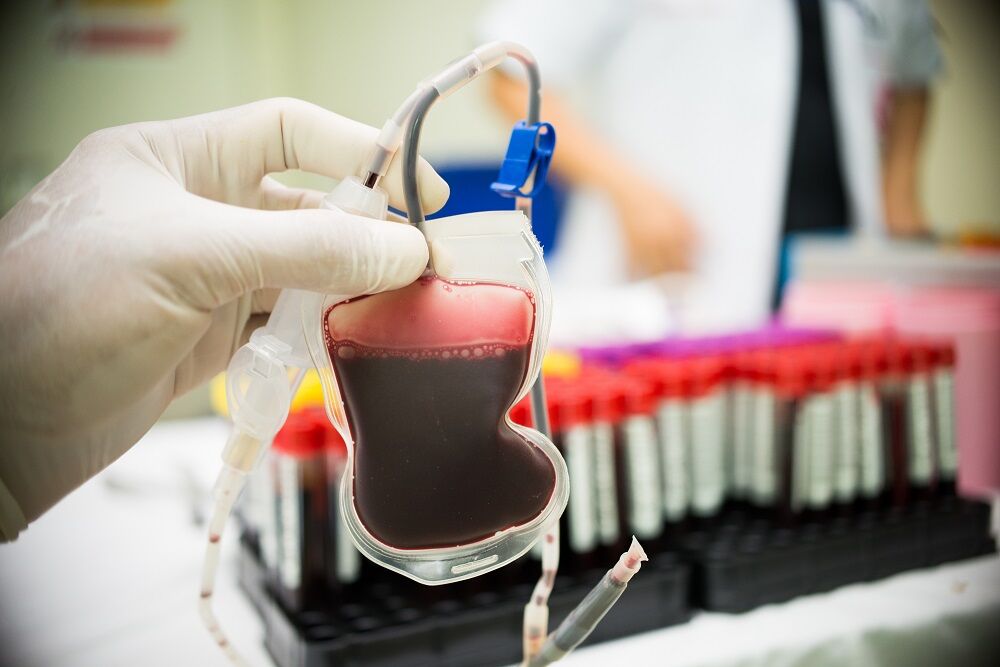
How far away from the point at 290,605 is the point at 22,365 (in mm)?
305

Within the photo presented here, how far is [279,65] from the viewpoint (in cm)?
187

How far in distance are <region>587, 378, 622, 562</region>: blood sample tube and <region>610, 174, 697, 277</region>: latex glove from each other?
3.60 ft

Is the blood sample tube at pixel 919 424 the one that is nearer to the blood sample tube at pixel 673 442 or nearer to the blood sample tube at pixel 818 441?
the blood sample tube at pixel 818 441

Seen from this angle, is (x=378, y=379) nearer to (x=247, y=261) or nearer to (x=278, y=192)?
(x=247, y=261)

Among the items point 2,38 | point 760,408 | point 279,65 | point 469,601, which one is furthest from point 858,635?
point 279,65

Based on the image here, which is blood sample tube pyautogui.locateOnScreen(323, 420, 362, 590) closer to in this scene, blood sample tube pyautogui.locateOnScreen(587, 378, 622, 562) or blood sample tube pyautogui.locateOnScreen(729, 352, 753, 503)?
blood sample tube pyautogui.locateOnScreen(587, 378, 622, 562)

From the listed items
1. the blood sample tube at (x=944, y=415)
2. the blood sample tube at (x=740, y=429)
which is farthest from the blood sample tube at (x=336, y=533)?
the blood sample tube at (x=944, y=415)

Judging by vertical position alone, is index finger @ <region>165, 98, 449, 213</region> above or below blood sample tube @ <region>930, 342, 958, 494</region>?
above

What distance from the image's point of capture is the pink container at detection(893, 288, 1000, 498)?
36.5 inches

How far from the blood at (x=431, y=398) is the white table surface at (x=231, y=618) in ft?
0.86

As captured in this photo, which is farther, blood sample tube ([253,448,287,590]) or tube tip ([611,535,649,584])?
blood sample tube ([253,448,287,590])

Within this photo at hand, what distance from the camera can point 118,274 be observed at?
0.42m

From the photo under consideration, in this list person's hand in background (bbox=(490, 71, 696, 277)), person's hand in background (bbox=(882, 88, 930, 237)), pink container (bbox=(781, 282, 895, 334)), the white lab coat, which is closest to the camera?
pink container (bbox=(781, 282, 895, 334))

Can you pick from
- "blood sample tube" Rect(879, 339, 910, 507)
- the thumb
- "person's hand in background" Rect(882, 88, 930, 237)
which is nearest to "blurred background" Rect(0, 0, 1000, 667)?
"blood sample tube" Rect(879, 339, 910, 507)
